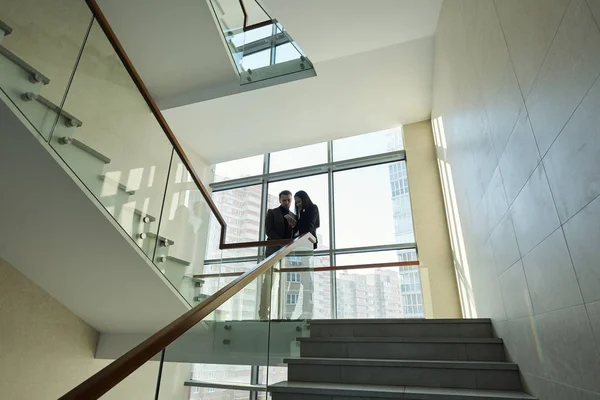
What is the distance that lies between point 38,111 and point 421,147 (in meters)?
5.39

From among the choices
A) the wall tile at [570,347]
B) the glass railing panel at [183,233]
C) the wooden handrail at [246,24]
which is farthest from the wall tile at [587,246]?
the wooden handrail at [246,24]

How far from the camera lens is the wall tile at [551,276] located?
1.47 metres

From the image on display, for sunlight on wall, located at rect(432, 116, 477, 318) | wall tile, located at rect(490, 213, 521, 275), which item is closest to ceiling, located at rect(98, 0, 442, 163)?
sunlight on wall, located at rect(432, 116, 477, 318)

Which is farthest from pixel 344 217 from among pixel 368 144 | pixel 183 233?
pixel 183 233

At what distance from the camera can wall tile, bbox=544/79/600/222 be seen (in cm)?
118

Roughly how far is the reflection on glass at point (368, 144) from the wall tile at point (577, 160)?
17.1ft

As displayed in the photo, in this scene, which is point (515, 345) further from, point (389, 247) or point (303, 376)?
point (389, 247)

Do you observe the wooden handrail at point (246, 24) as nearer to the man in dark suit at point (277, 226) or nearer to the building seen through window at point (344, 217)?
the building seen through window at point (344, 217)

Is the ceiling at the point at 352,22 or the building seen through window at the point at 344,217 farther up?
the ceiling at the point at 352,22

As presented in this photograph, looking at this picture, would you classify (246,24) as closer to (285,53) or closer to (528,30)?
(285,53)

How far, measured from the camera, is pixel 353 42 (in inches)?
177

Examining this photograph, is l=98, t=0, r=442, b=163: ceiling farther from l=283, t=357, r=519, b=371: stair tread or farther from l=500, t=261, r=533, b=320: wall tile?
l=283, t=357, r=519, b=371: stair tread

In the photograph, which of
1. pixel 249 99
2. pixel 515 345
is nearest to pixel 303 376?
pixel 515 345

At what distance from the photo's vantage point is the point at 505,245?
7.44 feet
